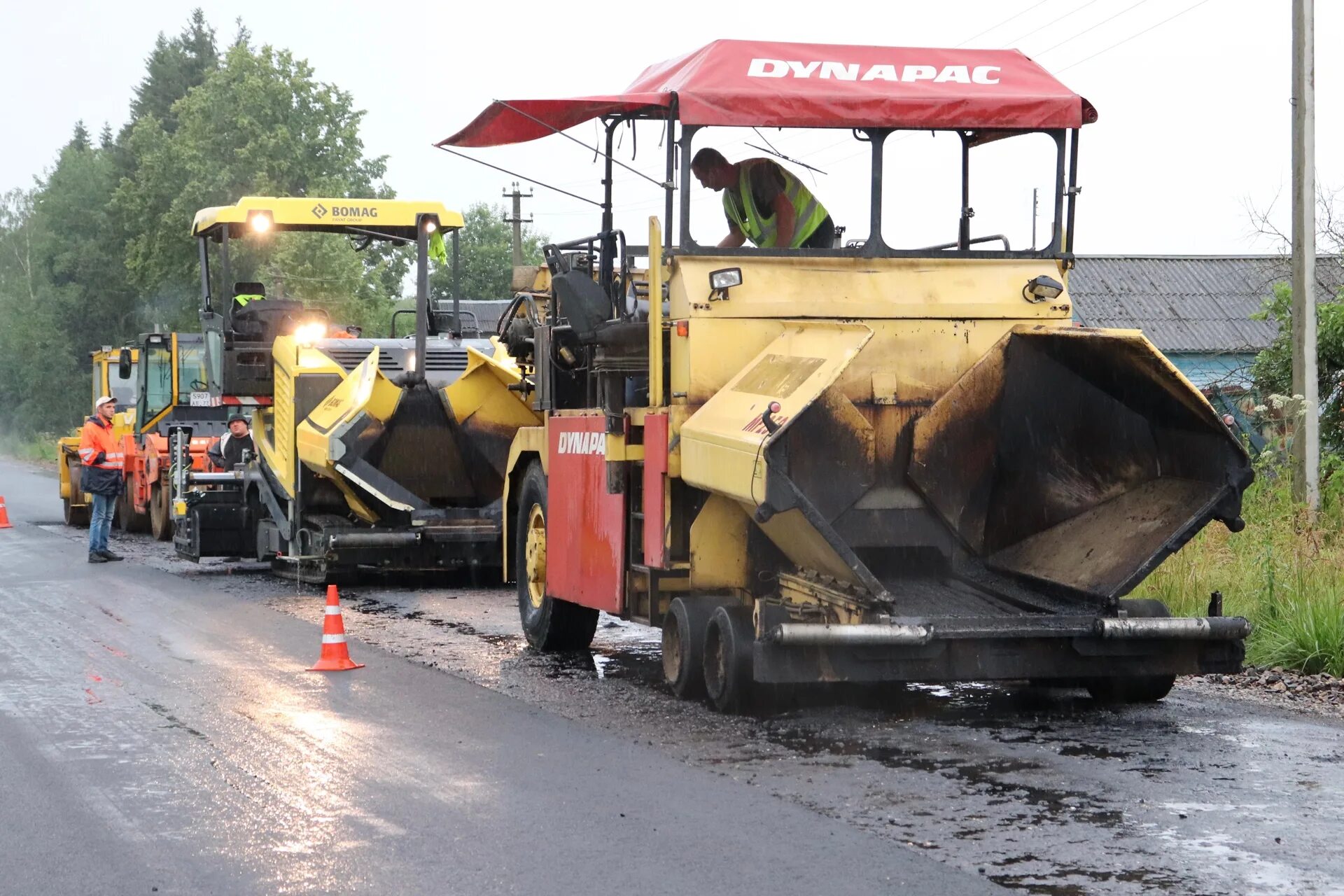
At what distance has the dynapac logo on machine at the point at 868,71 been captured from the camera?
9094mm

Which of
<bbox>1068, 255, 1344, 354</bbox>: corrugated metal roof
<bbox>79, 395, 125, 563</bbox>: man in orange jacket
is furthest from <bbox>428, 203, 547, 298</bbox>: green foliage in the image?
<bbox>79, 395, 125, 563</bbox>: man in orange jacket

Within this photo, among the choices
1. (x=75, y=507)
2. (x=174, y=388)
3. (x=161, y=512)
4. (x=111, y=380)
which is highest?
(x=111, y=380)

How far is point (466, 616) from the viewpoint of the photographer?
13297 mm

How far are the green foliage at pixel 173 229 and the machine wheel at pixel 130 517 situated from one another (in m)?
22.8

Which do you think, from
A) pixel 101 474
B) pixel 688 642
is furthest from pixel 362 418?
pixel 688 642

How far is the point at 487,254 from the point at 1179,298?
1939 inches

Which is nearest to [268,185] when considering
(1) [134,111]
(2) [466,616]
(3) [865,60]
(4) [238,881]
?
(1) [134,111]

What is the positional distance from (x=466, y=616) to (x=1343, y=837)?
27.3ft

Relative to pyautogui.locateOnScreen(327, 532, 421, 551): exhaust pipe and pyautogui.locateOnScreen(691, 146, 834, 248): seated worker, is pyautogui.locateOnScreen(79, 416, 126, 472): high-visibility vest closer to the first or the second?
pyautogui.locateOnScreen(327, 532, 421, 551): exhaust pipe

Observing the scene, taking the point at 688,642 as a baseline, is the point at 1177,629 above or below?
above

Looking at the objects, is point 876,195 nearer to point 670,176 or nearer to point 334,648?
point 670,176

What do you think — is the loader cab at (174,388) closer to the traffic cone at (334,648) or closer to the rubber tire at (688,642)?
the traffic cone at (334,648)

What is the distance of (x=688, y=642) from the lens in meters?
8.62

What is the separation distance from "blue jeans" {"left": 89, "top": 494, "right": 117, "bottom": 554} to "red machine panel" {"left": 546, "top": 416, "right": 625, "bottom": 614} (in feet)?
30.7
